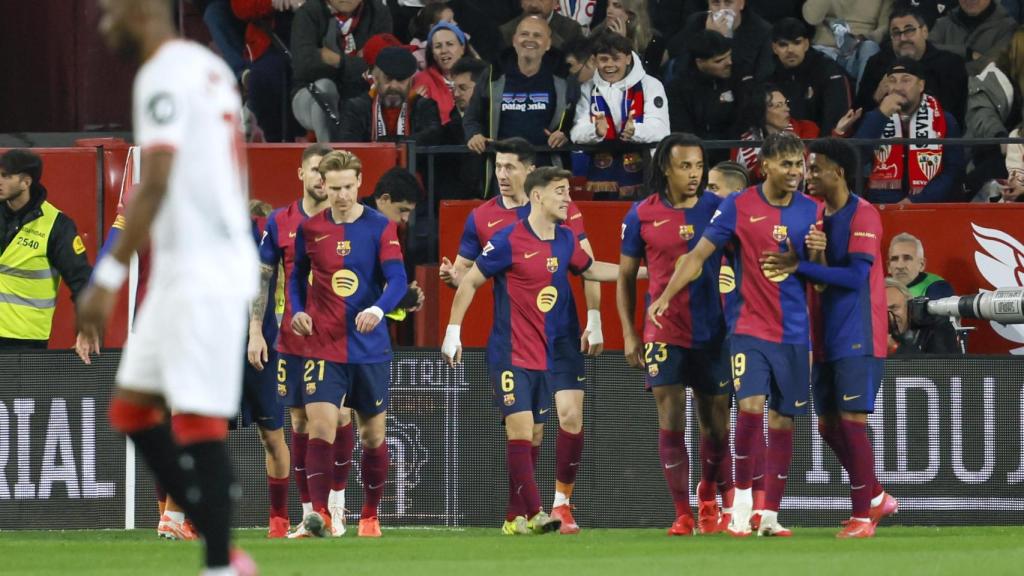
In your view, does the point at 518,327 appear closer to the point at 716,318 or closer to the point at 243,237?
the point at 716,318

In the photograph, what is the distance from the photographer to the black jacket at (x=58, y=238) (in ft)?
41.8

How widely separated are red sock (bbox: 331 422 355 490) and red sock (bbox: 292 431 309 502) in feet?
0.67

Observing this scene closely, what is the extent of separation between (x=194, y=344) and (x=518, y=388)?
5168 mm

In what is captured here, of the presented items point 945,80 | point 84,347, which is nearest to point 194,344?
point 84,347

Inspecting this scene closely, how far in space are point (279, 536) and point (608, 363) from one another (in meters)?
2.56

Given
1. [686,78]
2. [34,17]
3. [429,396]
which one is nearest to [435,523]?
[429,396]

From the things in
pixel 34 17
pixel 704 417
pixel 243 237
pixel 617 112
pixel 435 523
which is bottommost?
pixel 435 523

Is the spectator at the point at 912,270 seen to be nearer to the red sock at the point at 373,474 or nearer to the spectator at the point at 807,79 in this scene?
the spectator at the point at 807,79

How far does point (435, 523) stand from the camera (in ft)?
41.4

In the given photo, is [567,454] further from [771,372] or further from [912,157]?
[912,157]

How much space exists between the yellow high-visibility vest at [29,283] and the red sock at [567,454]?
3933 millimetres

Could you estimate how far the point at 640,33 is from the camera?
15.3 meters

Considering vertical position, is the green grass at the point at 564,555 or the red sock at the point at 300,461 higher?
the red sock at the point at 300,461

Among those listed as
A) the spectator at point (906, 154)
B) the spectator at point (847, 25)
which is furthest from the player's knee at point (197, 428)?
the spectator at point (847, 25)
